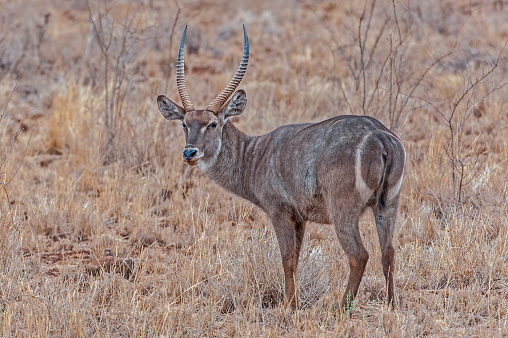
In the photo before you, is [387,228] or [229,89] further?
[229,89]

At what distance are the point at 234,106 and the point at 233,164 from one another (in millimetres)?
603

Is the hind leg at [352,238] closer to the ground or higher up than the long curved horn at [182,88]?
closer to the ground

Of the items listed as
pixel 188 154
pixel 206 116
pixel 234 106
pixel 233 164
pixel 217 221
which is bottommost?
pixel 217 221

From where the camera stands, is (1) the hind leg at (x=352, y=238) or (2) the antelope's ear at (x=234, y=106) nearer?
(1) the hind leg at (x=352, y=238)

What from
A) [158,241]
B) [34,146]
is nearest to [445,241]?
[158,241]

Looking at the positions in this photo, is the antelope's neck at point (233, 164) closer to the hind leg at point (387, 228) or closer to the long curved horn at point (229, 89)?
the long curved horn at point (229, 89)

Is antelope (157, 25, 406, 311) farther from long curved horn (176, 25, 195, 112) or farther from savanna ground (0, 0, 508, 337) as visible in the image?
savanna ground (0, 0, 508, 337)

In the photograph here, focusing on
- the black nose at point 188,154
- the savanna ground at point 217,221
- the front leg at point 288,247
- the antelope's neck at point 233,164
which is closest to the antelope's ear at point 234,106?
the antelope's neck at point 233,164

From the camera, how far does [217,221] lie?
8.29 meters

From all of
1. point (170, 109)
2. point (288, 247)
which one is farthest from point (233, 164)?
point (288, 247)

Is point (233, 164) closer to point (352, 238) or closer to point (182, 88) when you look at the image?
point (182, 88)

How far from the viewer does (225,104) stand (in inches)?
281

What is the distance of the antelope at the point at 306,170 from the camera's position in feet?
18.6

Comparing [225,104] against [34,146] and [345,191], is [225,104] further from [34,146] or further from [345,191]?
[34,146]
